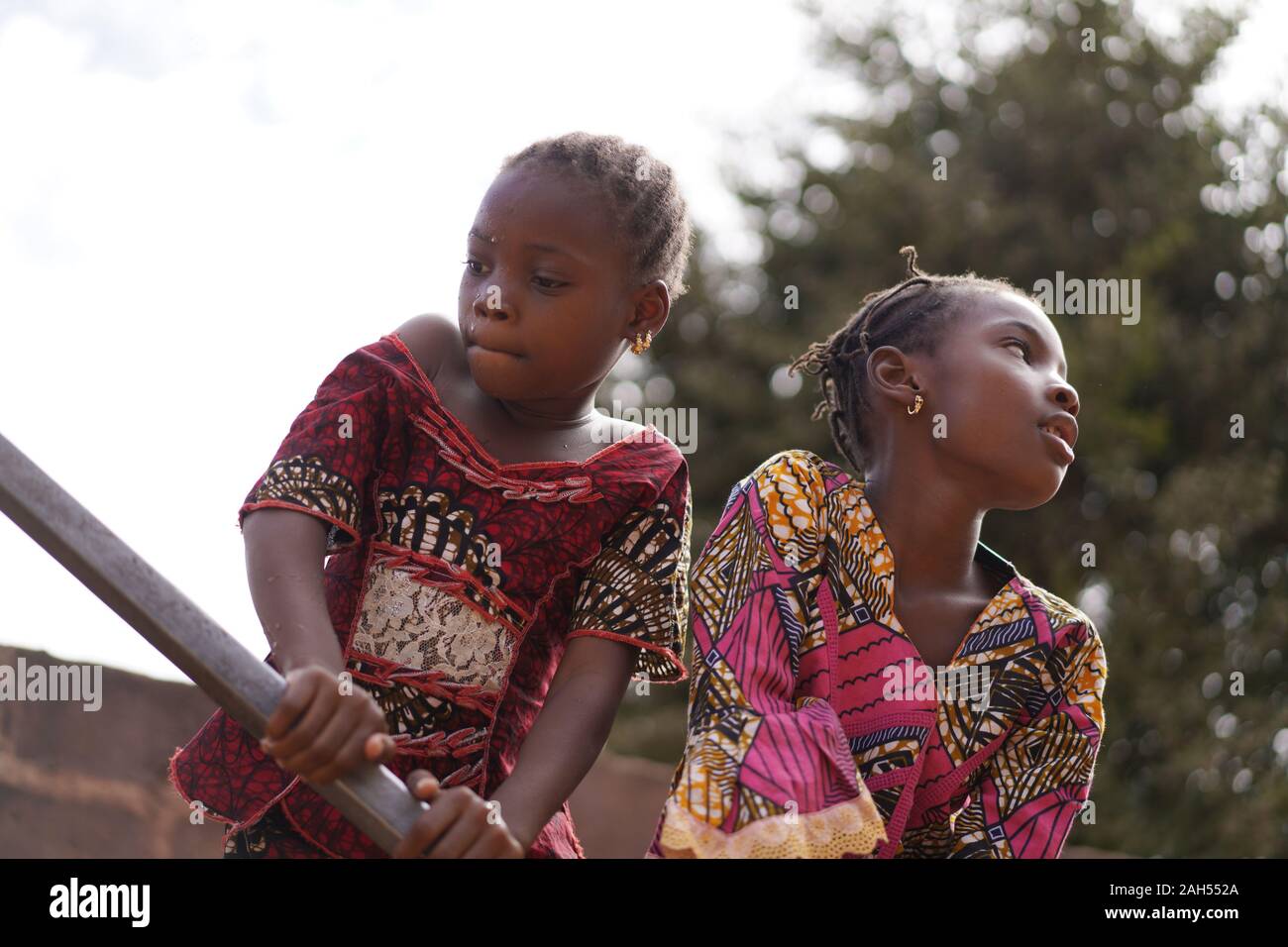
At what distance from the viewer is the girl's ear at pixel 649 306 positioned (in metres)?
2.50

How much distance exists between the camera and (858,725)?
2.39 m

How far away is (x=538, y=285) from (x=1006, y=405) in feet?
2.80

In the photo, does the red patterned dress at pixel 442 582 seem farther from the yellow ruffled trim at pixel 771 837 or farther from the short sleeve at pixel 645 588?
the yellow ruffled trim at pixel 771 837

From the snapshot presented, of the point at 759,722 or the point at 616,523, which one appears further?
the point at 616,523

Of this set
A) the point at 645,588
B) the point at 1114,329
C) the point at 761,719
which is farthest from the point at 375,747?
the point at 1114,329

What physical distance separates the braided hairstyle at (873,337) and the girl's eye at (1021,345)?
0.12 meters

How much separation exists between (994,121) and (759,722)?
9.85m

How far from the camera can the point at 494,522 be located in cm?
237

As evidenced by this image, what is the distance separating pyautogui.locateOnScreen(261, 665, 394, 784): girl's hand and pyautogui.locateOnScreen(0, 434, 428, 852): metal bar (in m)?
0.02

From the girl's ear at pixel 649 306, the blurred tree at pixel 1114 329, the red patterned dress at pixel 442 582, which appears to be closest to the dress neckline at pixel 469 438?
the red patterned dress at pixel 442 582

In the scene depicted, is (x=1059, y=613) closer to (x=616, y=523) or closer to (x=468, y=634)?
(x=616, y=523)

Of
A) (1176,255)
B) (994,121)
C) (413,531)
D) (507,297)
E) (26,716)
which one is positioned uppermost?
(994,121)

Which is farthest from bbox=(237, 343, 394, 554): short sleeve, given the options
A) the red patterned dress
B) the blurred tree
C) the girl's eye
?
the blurred tree
